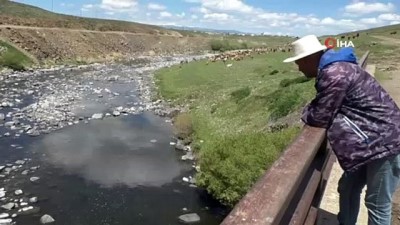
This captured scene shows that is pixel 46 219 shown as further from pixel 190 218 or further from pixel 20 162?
pixel 20 162

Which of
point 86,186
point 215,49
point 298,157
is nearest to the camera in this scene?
point 298,157

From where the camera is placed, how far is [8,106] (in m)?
31.0

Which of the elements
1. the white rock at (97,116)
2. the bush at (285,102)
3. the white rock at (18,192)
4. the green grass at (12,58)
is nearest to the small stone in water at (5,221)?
the white rock at (18,192)

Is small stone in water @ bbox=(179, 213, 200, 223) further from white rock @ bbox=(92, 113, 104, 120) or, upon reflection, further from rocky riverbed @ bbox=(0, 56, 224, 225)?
white rock @ bbox=(92, 113, 104, 120)

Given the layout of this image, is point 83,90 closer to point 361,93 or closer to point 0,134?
point 0,134

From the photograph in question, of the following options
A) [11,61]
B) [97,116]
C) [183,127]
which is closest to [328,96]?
[183,127]

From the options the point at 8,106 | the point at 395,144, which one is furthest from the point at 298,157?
the point at 8,106

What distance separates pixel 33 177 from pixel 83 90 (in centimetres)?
2423

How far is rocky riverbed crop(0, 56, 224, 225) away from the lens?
575 inches

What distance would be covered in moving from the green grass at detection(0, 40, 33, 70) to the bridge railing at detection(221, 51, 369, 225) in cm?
5489

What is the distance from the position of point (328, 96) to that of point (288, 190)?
1.64 m

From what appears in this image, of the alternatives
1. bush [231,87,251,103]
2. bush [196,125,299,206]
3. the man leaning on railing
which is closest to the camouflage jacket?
the man leaning on railing

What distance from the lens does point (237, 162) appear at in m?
14.3

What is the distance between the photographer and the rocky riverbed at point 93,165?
14617mm
